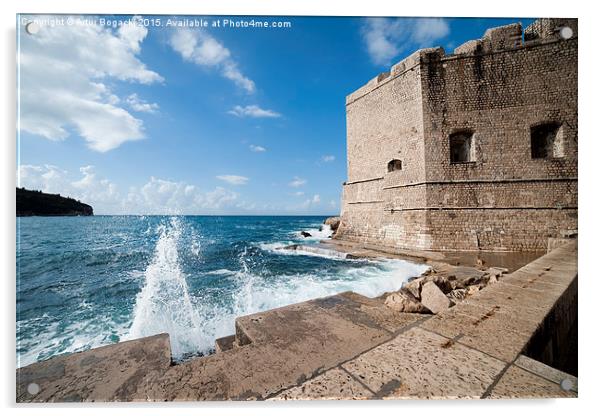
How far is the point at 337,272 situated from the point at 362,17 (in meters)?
5.50

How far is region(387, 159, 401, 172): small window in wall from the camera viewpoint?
949 centimetres

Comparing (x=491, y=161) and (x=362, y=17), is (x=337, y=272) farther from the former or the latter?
(x=491, y=161)

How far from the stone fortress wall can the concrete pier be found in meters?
6.61

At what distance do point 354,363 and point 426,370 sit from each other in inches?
13.8

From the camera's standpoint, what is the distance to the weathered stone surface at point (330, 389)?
45.3 inches

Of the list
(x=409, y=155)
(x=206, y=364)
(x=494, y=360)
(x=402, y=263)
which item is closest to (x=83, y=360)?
(x=206, y=364)

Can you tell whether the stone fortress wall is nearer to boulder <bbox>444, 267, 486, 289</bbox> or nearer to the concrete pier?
boulder <bbox>444, 267, 486, 289</bbox>

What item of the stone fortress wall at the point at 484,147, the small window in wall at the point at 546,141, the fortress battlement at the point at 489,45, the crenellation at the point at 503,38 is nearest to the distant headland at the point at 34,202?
the stone fortress wall at the point at 484,147

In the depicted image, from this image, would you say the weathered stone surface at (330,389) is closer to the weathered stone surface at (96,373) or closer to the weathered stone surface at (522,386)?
the weathered stone surface at (522,386)

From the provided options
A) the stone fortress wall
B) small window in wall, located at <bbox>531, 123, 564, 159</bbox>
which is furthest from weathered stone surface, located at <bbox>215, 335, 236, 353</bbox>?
small window in wall, located at <bbox>531, 123, 564, 159</bbox>

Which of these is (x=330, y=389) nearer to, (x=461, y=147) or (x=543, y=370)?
(x=543, y=370)

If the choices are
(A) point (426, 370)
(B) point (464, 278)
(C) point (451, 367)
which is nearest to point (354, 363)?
(A) point (426, 370)

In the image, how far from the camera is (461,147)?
863 cm

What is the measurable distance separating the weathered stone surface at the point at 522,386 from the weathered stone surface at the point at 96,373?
1801 mm
